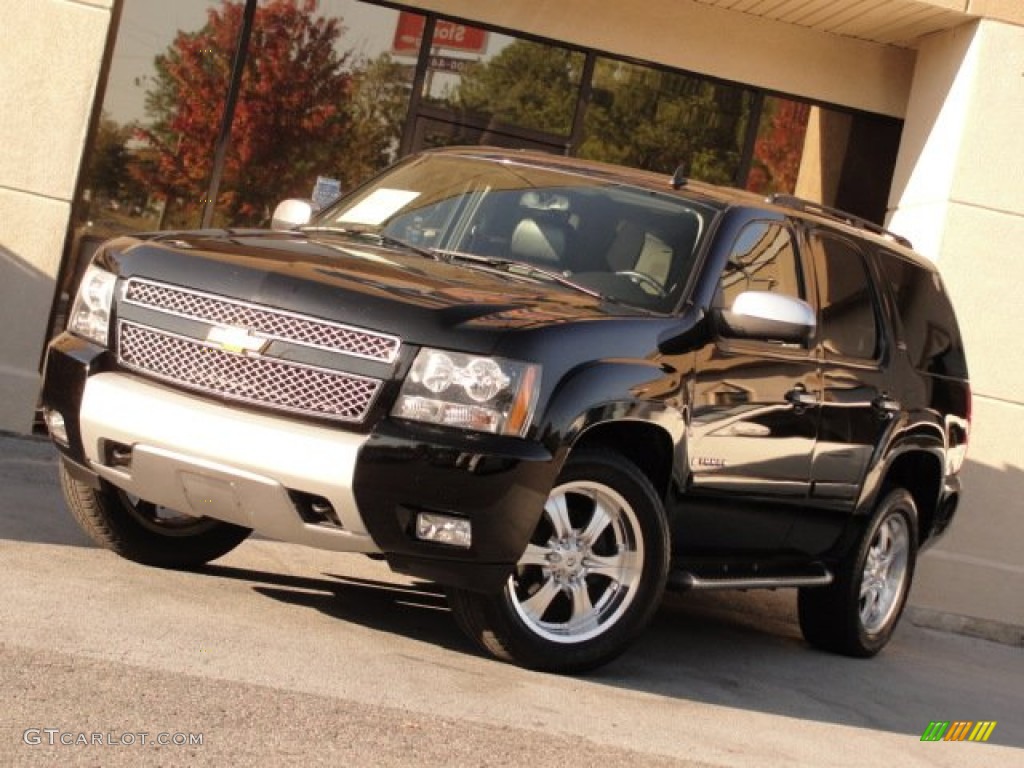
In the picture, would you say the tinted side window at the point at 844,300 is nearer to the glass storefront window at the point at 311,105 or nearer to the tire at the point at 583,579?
the tire at the point at 583,579

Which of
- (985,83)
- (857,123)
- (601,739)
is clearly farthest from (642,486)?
(857,123)

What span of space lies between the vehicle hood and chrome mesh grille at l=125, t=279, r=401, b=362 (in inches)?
1.1

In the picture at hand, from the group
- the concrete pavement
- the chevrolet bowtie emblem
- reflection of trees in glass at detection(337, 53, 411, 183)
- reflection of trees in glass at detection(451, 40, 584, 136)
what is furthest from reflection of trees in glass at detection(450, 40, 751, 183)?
the chevrolet bowtie emblem

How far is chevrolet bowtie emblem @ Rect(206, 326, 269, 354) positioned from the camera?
20.1ft

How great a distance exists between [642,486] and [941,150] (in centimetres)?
676

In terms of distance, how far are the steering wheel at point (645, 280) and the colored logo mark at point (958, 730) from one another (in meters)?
1.91

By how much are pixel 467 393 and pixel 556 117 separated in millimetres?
7853

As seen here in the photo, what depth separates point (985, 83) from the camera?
1224 cm

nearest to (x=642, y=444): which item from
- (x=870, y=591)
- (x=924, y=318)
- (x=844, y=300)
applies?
(x=844, y=300)

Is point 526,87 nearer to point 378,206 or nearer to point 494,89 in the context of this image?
point 494,89

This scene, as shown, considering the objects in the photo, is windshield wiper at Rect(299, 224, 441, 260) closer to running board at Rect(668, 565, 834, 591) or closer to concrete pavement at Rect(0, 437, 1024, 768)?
concrete pavement at Rect(0, 437, 1024, 768)

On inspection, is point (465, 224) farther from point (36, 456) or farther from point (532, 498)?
point (36, 456)

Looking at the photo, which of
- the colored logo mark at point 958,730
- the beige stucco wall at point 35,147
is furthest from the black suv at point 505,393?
the beige stucco wall at point 35,147

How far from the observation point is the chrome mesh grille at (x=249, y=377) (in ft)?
19.7
